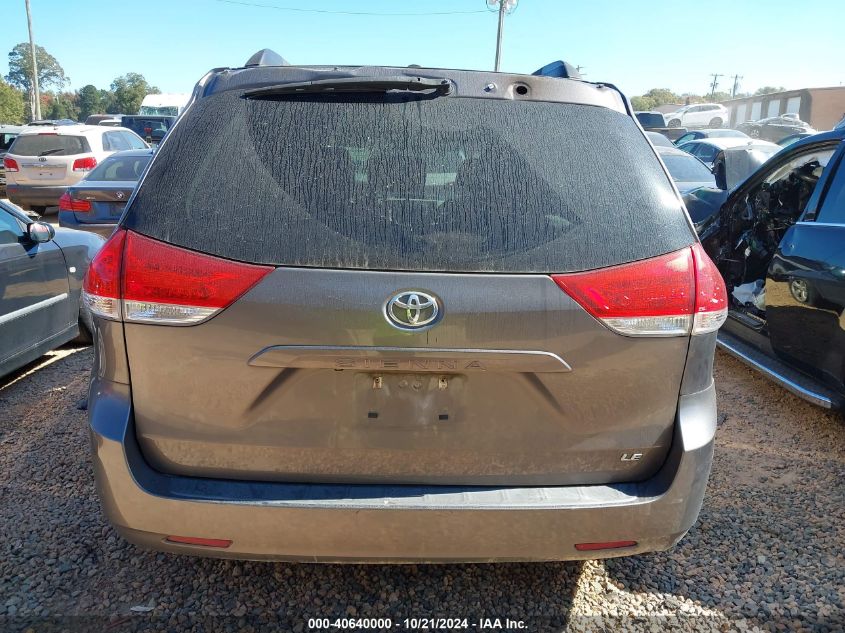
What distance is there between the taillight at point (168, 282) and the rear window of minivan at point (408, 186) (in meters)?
0.04

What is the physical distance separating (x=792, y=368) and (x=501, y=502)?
2.91 metres

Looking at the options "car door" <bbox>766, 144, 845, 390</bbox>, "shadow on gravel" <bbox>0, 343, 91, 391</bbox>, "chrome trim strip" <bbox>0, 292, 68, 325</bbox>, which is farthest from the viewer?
"shadow on gravel" <bbox>0, 343, 91, 391</bbox>

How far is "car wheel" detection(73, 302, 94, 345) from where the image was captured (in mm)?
5242

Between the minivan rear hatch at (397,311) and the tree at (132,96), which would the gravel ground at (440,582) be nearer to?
the minivan rear hatch at (397,311)

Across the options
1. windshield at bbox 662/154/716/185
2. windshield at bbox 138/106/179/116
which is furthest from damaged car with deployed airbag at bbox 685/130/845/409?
windshield at bbox 138/106/179/116

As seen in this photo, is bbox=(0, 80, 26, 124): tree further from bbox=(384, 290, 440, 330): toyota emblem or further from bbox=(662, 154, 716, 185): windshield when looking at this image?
bbox=(384, 290, 440, 330): toyota emblem

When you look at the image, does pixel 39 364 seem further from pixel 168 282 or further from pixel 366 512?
pixel 366 512

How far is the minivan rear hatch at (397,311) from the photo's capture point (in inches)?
72.4

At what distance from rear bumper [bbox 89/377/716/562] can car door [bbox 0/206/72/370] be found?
2736mm

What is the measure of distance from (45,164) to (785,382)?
45.8ft

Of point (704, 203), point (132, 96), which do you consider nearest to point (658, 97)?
point (132, 96)

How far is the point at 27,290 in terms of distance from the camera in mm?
4426

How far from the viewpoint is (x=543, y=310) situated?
1.86 meters

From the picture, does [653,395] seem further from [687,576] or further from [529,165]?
[687,576]
